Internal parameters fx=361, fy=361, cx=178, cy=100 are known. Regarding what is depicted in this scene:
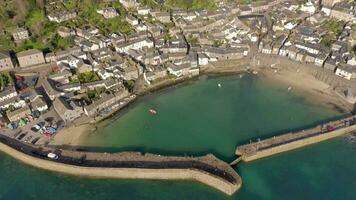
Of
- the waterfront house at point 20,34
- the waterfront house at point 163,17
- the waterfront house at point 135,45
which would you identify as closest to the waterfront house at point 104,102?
the waterfront house at point 135,45

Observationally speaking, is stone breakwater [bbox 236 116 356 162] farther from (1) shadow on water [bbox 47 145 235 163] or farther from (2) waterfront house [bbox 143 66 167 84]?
(2) waterfront house [bbox 143 66 167 84]

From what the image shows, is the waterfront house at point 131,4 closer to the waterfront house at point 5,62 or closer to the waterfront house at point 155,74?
the waterfront house at point 155,74

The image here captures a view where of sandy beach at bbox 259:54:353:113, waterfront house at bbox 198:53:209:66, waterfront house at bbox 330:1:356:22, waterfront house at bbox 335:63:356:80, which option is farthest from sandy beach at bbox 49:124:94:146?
waterfront house at bbox 330:1:356:22

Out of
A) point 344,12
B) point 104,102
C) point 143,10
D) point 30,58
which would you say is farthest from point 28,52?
point 344,12

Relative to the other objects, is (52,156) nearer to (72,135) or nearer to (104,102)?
(72,135)

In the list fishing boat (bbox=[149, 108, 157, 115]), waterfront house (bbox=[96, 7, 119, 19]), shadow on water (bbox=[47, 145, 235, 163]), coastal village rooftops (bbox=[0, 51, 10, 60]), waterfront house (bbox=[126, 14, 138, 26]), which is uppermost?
waterfront house (bbox=[96, 7, 119, 19])

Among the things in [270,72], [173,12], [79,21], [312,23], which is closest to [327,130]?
[270,72]

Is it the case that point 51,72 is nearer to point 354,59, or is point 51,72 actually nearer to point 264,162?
point 264,162
